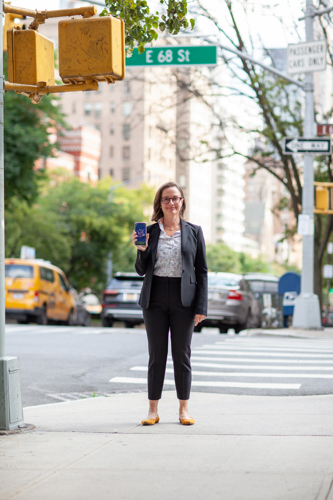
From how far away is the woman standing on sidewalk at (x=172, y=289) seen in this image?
240 inches

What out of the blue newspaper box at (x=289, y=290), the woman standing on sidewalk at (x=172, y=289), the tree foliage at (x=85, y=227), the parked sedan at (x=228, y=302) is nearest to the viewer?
the woman standing on sidewalk at (x=172, y=289)

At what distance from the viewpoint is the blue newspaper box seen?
77.8 ft

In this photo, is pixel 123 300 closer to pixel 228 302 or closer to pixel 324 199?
pixel 228 302

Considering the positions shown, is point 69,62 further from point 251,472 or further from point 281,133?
point 281,133

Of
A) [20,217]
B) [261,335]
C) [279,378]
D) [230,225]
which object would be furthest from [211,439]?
[230,225]

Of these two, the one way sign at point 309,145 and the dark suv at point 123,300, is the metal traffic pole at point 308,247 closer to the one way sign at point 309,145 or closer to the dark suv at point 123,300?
the one way sign at point 309,145

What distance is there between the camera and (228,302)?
1870 cm

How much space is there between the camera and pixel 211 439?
18.3 ft

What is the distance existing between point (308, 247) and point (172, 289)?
1387cm

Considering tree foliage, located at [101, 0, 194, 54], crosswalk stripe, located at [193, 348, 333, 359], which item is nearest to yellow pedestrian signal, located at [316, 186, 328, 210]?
crosswalk stripe, located at [193, 348, 333, 359]

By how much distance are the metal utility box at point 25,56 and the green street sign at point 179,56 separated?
10.2m

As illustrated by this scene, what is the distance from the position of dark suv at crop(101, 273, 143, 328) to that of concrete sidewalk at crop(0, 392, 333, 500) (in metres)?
13.1

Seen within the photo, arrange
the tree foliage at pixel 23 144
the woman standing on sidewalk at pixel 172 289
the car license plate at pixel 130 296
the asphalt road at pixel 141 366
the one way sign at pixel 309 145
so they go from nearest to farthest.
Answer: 1. the woman standing on sidewalk at pixel 172 289
2. the asphalt road at pixel 141 366
3. the one way sign at pixel 309 145
4. the car license plate at pixel 130 296
5. the tree foliage at pixel 23 144

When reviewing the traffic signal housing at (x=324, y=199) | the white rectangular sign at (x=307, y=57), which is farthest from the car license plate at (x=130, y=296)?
the white rectangular sign at (x=307, y=57)
